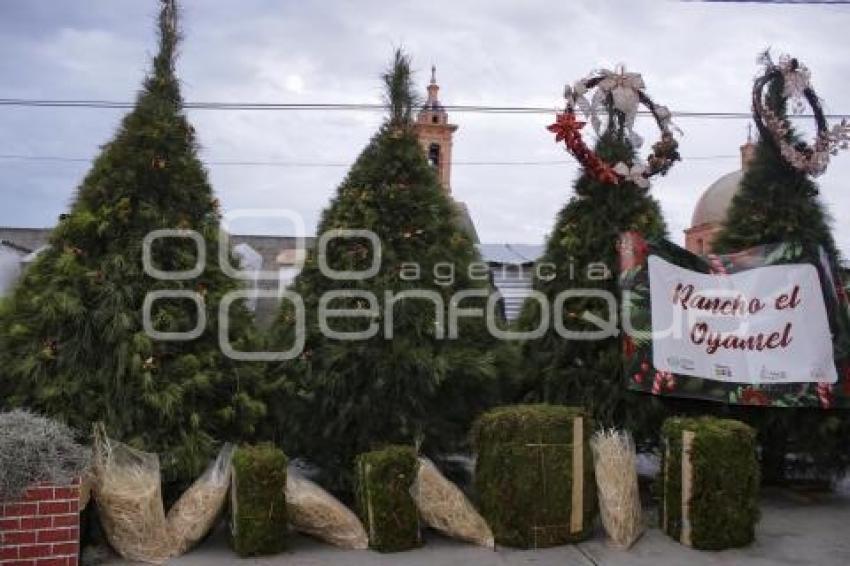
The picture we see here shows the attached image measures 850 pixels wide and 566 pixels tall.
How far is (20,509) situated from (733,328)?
5428 mm

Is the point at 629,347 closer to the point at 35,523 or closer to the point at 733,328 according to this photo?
the point at 733,328

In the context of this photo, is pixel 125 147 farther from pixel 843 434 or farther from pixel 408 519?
pixel 843 434

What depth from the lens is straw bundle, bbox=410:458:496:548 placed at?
5355mm

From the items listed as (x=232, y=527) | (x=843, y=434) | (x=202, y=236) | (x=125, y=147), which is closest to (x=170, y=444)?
(x=232, y=527)

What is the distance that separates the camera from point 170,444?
217 inches

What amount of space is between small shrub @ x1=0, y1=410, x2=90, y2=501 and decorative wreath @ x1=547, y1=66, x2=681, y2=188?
442 centimetres

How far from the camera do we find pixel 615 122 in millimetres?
7137

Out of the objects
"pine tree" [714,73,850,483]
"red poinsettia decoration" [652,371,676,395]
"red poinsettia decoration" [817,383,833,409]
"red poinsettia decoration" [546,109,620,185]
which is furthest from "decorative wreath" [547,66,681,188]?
"red poinsettia decoration" [817,383,833,409]

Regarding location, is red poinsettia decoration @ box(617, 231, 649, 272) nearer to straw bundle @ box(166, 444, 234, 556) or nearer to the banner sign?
the banner sign

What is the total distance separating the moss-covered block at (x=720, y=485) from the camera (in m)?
5.31

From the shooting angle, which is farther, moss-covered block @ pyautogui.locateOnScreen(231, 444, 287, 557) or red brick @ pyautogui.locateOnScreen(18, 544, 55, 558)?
moss-covered block @ pyautogui.locateOnScreen(231, 444, 287, 557)

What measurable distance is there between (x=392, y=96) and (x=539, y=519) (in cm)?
351

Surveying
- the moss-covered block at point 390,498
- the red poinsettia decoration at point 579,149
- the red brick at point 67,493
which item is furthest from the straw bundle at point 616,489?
the red brick at point 67,493

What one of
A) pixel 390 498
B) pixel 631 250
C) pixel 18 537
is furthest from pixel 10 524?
pixel 631 250
